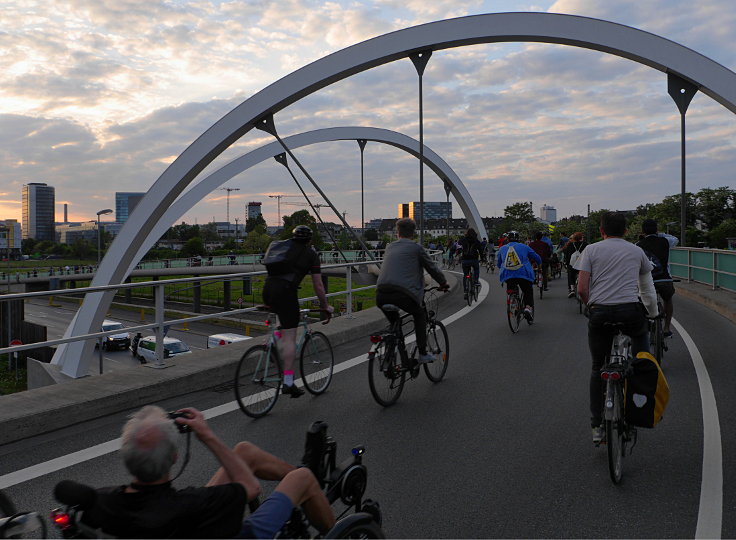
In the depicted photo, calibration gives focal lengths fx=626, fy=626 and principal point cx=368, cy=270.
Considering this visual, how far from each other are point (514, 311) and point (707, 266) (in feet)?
31.6

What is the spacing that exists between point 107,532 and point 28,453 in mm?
2882

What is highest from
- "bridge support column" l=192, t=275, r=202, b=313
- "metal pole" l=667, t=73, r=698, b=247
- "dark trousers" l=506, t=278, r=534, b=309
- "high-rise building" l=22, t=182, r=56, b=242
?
"high-rise building" l=22, t=182, r=56, b=242

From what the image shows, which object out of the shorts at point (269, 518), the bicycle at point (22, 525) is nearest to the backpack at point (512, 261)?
the shorts at point (269, 518)

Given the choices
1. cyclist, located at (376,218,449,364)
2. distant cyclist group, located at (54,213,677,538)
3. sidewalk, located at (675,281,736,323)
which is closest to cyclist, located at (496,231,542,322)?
distant cyclist group, located at (54,213,677,538)

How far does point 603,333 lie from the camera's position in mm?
4617

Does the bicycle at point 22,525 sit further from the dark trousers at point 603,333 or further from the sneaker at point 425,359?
the sneaker at point 425,359

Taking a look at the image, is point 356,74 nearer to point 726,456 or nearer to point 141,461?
point 726,456

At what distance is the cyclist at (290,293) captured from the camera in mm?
5742

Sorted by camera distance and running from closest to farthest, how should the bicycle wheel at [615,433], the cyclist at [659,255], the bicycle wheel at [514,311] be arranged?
the bicycle wheel at [615,433]
the cyclist at [659,255]
the bicycle wheel at [514,311]

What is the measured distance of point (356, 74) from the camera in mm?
24531

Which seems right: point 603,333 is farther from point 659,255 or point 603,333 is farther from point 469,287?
point 469,287

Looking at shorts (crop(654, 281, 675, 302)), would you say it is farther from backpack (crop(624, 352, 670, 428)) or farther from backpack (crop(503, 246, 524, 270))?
backpack (crop(624, 352, 670, 428))

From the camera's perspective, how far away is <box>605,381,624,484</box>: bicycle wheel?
399cm

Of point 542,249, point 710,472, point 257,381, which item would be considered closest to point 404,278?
point 257,381
